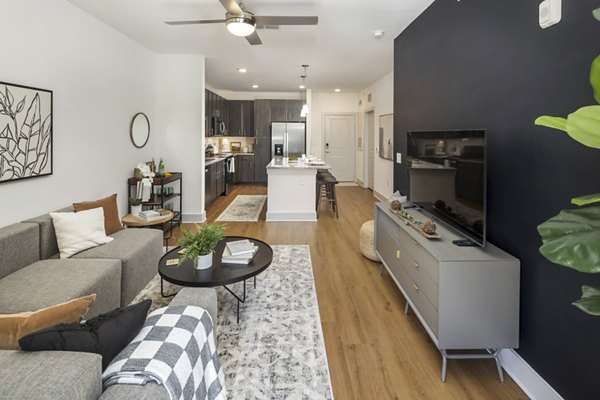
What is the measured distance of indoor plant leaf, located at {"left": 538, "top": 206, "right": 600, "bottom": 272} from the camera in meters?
0.88

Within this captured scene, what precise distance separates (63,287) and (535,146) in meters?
2.98

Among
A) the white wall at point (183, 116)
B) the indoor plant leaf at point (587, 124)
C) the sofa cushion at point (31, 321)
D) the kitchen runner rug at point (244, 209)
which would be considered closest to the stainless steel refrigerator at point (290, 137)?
the kitchen runner rug at point (244, 209)

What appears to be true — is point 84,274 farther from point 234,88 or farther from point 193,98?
point 234,88

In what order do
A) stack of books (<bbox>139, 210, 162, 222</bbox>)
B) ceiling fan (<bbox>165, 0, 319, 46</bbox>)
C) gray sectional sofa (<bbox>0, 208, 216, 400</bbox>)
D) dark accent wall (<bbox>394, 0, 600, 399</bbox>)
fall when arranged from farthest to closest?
1. stack of books (<bbox>139, 210, 162, 222</bbox>)
2. ceiling fan (<bbox>165, 0, 319, 46</bbox>)
3. dark accent wall (<bbox>394, 0, 600, 399</bbox>)
4. gray sectional sofa (<bbox>0, 208, 216, 400</bbox>)

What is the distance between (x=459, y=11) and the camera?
2893mm

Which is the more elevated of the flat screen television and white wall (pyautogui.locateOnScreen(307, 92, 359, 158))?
white wall (pyautogui.locateOnScreen(307, 92, 359, 158))

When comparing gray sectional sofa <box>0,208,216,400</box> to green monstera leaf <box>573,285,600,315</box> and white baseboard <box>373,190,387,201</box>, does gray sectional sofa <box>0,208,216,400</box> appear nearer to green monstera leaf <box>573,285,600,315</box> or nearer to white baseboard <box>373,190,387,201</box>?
green monstera leaf <box>573,285,600,315</box>

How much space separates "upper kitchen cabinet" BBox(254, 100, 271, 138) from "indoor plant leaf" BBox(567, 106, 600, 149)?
374 inches

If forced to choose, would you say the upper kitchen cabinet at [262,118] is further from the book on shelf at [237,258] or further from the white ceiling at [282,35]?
the book on shelf at [237,258]

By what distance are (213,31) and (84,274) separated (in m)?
3.31

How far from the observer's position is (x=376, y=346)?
246cm

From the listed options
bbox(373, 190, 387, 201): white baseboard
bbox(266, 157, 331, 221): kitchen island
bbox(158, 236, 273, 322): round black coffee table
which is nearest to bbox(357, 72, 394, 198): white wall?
bbox(373, 190, 387, 201): white baseboard

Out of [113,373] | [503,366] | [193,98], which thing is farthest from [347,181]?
[113,373]

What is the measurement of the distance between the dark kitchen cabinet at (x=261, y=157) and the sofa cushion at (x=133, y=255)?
6743 millimetres
